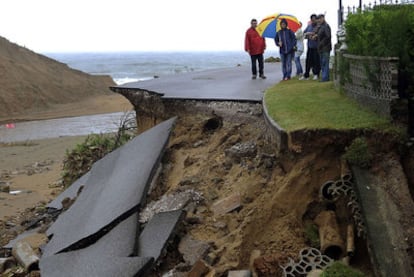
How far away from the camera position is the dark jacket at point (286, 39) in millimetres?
13703

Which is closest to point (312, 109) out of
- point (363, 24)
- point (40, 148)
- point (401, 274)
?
point (363, 24)

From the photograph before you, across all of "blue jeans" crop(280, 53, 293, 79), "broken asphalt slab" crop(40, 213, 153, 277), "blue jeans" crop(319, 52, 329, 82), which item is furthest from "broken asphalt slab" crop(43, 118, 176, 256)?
"blue jeans" crop(280, 53, 293, 79)

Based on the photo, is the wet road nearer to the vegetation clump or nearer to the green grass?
the vegetation clump

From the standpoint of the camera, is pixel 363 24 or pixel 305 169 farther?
pixel 363 24

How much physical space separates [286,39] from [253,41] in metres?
1.54

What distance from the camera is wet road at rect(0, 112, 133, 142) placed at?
26594 mm

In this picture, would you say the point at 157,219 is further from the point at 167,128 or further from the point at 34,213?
the point at 34,213

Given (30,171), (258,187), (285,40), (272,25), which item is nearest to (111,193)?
(258,187)

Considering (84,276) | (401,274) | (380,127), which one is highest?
(380,127)

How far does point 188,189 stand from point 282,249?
2.03 m

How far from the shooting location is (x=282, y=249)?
242 inches

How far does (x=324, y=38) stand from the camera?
40.0 ft

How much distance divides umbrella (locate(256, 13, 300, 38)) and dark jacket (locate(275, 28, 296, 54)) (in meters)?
1.18

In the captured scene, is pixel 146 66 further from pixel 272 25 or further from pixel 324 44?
pixel 324 44
